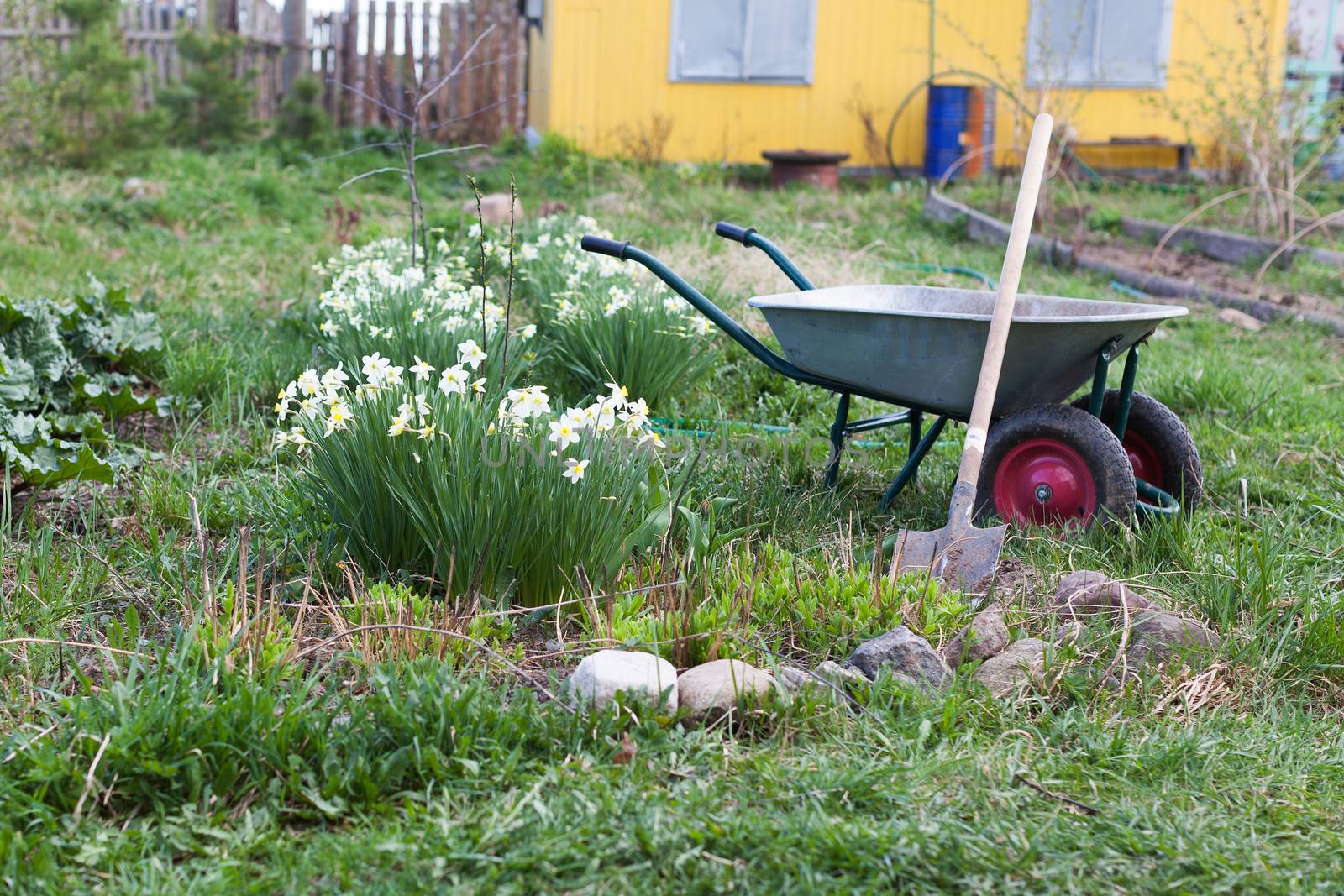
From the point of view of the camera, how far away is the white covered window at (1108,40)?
1152 cm

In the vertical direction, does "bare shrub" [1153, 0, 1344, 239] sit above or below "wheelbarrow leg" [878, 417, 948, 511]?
above

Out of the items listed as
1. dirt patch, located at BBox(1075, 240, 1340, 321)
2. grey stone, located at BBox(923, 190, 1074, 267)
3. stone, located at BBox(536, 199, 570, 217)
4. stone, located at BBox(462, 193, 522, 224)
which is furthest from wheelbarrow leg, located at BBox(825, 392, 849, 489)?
stone, located at BBox(462, 193, 522, 224)

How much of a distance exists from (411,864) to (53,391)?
115 inches

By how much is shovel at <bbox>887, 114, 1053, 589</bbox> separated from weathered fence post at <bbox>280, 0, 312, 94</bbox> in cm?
1090

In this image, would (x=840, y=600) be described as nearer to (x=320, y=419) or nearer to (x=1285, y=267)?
(x=320, y=419)

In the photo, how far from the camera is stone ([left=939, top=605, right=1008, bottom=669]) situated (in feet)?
7.79

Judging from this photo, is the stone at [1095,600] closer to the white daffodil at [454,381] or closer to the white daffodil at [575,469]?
the white daffodil at [575,469]

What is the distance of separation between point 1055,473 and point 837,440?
63 cm

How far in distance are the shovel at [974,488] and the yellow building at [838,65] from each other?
27.3ft

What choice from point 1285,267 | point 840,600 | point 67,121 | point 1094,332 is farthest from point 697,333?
point 67,121

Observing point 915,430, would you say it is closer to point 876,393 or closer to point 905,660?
point 876,393

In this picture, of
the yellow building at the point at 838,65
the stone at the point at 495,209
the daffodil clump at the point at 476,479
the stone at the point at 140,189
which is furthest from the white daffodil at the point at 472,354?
the yellow building at the point at 838,65

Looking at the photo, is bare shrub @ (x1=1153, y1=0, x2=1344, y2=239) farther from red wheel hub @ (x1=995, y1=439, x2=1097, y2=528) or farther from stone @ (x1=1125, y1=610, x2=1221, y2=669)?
stone @ (x1=1125, y1=610, x2=1221, y2=669)

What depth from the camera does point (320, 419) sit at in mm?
2678
